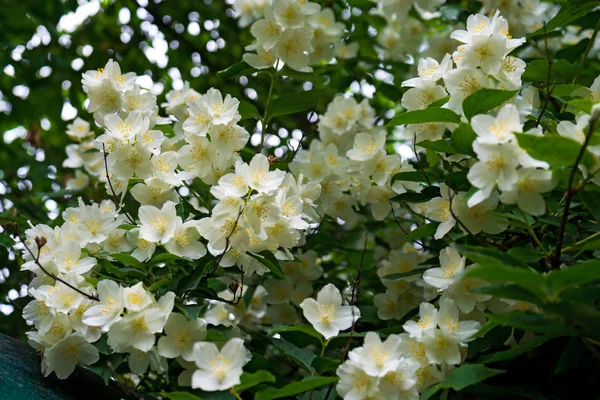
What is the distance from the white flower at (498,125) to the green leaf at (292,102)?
677 millimetres

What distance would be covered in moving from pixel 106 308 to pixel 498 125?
77cm

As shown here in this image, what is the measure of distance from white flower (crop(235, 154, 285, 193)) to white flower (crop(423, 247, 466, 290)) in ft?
1.16

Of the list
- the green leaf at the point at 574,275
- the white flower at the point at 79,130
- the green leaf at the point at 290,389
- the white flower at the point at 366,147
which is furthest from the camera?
the white flower at the point at 79,130

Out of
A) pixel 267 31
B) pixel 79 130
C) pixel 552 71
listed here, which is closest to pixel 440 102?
pixel 552 71

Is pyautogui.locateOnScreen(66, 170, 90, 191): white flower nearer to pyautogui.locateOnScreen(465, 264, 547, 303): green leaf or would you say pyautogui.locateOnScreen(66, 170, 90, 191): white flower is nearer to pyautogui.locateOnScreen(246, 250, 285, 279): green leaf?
pyautogui.locateOnScreen(246, 250, 285, 279): green leaf

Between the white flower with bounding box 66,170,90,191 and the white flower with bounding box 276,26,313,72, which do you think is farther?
the white flower with bounding box 66,170,90,191

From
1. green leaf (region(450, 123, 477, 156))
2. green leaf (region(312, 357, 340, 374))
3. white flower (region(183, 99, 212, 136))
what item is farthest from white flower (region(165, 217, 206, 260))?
green leaf (region(450, 123, 477, 156))

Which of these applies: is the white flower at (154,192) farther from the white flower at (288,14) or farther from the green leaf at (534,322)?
the green leaf at (534,322)

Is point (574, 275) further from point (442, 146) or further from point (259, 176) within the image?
point (259, 176)

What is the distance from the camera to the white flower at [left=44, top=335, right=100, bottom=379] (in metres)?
1.32

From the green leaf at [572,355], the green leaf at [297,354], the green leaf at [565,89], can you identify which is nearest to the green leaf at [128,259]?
the green leaf at [297,354]

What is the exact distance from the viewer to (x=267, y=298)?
191 cm

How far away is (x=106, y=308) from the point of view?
1.27m

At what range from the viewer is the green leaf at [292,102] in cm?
180
